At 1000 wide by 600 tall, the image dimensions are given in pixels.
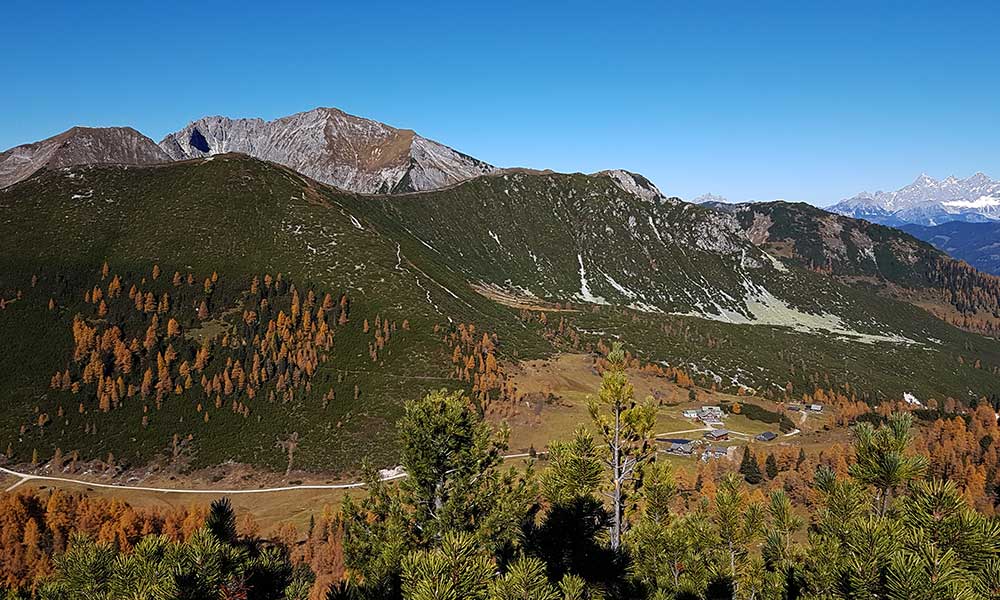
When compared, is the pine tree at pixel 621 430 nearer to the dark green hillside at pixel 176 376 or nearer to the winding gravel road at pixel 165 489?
the winding gravel road at pixel 165 489

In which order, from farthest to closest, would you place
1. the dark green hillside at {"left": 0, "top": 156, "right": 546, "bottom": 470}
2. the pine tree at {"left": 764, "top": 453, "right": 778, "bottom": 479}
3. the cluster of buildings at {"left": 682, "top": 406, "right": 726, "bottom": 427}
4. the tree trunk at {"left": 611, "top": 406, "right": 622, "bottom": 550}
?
the cluster of buildings at {"left": 682, "top": 406, "right": 726, "bottom": 427} → the dark green hillside at {"left": 0, "top": 156, "right": 546, "bottom": 470} → the pine tree at {"left": 764, "top": 453, "right": 778, "bottom": 479} → the tree trunk at {"left": 611, "top": 406, "right": 622, "bottom": 550}

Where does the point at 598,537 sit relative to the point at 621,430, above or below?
below

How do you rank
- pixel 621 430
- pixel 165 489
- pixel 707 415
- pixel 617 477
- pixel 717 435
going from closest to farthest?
pixel 617 477
pixel 621 430
pixel 165 489
pixel 717 435
pixel 707 415

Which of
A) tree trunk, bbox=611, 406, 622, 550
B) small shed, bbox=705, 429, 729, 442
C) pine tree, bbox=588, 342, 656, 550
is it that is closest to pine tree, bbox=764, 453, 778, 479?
small shed, bbox=705, 429, 729, 442

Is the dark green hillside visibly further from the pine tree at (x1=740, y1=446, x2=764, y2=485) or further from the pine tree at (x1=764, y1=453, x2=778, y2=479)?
the pine tree at (x1=764, y1=453, x2=778, y2=479)

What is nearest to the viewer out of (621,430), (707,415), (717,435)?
(621,430)

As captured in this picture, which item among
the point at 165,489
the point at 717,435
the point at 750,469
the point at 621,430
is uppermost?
the point at 621,430

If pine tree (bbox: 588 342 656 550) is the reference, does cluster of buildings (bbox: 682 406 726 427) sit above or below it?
below

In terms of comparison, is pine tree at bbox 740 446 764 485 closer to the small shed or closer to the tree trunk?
the small shed

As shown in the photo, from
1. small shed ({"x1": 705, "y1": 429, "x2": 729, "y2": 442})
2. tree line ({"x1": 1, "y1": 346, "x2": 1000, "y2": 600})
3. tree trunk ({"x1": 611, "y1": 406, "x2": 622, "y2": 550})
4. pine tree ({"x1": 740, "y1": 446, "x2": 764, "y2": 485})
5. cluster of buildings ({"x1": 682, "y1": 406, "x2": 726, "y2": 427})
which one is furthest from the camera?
cluster of buildings ({"x1": 682, "y1": 406, "x2": 726, "y2": 427})

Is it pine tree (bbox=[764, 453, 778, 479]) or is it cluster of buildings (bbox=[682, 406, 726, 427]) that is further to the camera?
cluster of buildings (bbox=[682, 406, 726, 427])

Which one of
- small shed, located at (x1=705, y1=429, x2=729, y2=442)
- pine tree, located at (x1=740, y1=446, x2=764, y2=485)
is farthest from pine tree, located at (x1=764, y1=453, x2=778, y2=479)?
small shed, located at (x1=705, y1=429, x2=729, y2=442)

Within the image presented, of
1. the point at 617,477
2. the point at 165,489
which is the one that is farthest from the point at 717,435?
the point at 617,477

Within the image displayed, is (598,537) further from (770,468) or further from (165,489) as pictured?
(165,489)
